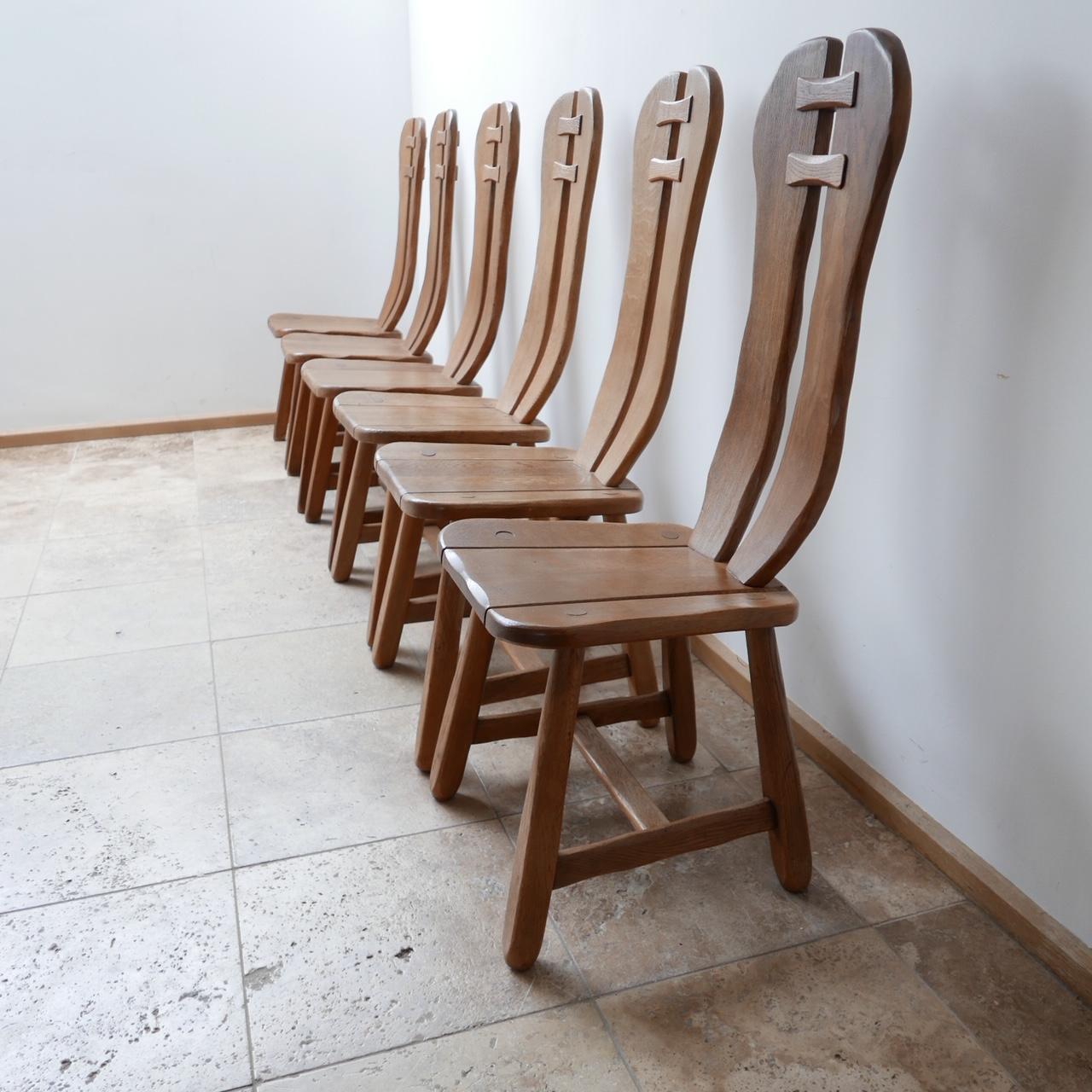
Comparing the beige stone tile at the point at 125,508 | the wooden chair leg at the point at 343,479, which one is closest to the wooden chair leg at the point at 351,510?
the wooden chair leg at the point at 343,479

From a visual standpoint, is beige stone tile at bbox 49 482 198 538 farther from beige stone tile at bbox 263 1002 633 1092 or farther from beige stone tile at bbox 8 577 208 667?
beige stone tile at bbox 263 1002 633 1092

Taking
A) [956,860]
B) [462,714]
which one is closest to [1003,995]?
[956,860]

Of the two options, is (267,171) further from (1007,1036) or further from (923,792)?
(1007,1036)

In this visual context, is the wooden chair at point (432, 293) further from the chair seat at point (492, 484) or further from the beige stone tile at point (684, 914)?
the beige stone tile at point (684, 914)

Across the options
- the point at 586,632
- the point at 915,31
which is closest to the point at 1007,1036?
the point at 586,632

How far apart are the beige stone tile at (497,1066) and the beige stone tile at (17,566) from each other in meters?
1.81

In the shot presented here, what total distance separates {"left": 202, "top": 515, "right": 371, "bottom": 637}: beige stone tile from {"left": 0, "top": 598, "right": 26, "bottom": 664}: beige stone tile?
1.41 feet

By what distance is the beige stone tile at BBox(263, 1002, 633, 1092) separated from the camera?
1.20 metres

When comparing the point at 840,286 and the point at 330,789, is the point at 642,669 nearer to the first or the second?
the point at 330,789

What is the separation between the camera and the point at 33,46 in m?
3.73

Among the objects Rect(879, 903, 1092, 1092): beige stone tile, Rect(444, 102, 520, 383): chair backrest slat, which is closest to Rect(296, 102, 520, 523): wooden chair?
Rect(444, 102, 520, 383): chair backrest slat

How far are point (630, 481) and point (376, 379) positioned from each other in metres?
1.09

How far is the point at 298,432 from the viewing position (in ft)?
11.5

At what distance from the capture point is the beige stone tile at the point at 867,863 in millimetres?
1500
